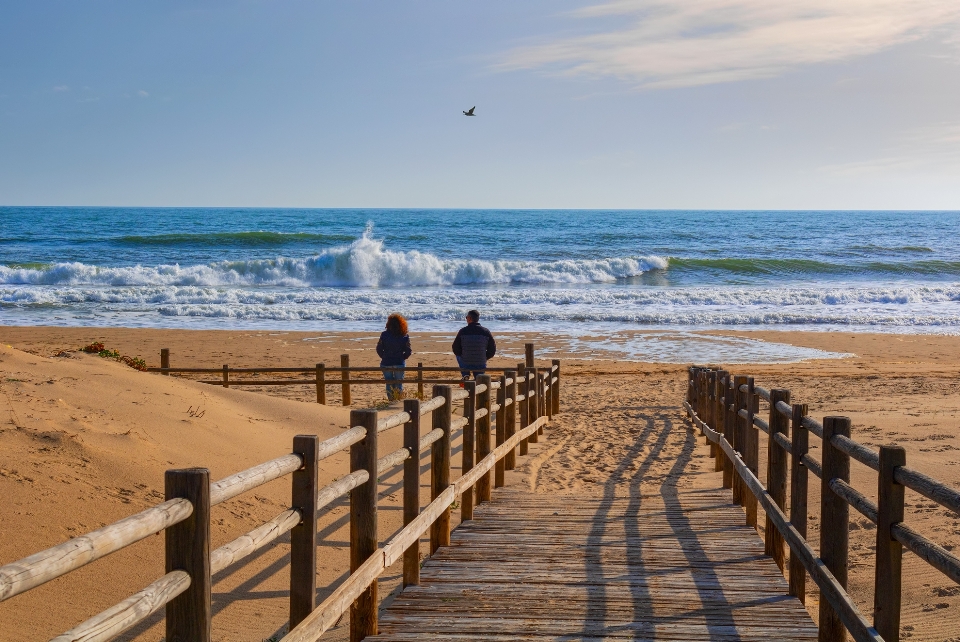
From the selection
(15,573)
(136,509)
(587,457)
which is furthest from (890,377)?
(15,573)

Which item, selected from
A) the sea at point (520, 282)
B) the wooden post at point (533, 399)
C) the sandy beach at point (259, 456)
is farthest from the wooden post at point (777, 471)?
the sea at point (520, 282)

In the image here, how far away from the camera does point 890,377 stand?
18.4 meters

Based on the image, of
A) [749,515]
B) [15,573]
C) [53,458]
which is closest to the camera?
[15,573]

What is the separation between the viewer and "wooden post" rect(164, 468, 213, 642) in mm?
2820

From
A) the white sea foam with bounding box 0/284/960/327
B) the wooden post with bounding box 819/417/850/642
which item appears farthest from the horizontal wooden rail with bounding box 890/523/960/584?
the white sea foam with bounding box 0/284/960/327

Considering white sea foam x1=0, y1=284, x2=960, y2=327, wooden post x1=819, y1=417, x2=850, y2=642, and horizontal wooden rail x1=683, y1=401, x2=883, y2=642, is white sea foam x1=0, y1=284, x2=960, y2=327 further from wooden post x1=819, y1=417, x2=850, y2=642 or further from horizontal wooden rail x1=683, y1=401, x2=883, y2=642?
wooden post x1=819, y1=417, x2=850, y2=642

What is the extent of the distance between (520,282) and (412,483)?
135 ft

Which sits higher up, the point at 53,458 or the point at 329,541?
the point at 53,458

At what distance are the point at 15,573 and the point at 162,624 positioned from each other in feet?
10.7

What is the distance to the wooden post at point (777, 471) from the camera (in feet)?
19.1

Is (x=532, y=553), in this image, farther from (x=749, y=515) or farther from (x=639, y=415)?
(x=639, y=415)

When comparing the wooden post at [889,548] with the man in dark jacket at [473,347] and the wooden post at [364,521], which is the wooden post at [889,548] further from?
the man in dark jacket at [473,347]

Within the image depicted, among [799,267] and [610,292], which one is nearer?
[610,292]

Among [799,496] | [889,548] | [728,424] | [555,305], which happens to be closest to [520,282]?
[555,305]
